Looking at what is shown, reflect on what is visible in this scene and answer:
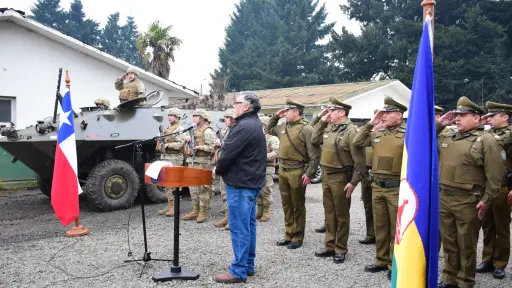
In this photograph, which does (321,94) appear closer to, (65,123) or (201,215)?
(201,215)

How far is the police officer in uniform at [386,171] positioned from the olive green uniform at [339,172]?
36 centimetres

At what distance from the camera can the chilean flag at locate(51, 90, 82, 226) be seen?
6.45 metres

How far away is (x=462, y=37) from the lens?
81.7 ft

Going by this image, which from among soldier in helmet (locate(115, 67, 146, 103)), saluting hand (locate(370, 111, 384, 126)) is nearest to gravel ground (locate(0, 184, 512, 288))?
saluting hand (locate(370, 111, 384, 126))

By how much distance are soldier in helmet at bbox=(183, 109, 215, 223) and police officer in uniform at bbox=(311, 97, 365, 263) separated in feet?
8.28

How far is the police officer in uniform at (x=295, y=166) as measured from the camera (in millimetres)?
5949

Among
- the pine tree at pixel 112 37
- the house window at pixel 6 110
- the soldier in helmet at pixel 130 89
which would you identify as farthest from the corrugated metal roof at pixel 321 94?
the pine tree at pixel 112 37

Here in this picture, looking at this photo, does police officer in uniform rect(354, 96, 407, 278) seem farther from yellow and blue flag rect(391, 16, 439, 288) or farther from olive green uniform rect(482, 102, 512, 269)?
yellow and blue flag rect(391, 16, 439, 288)

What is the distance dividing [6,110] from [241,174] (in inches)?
389

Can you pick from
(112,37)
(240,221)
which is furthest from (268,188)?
(112,37)

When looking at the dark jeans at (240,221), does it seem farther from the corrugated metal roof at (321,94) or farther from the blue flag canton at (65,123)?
the corrugated metal roof at (321,94)

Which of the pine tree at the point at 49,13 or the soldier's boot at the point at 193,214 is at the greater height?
the pine tree at the point at 49,13

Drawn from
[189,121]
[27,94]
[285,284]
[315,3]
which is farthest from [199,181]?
[315,3]

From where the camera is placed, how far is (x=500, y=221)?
195 inches
